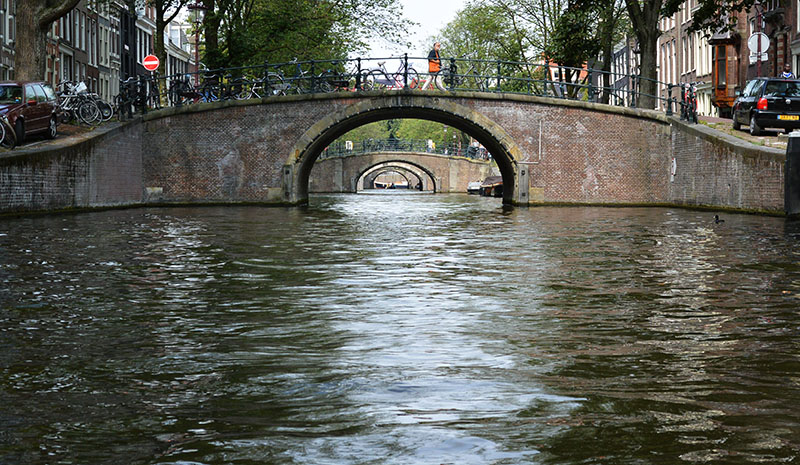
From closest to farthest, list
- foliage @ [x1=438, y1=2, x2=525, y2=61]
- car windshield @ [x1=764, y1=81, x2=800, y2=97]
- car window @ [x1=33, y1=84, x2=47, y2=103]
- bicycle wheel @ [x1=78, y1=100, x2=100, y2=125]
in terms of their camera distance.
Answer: car window @ [x1=33, y1=84, x2=47, y2=103] → car windshield @ [x1=764, y1=81, x2=800, y2=97] → bicycle wheel @ [x1=78, y1=100, x2=100, y2=125] → foliage @ [x1=438, y1=2, x2=525, y2=61]

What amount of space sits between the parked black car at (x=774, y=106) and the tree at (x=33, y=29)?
16.0m

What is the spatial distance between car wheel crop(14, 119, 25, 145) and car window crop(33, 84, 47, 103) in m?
0.86

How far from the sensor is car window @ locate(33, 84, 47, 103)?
24.8 meters

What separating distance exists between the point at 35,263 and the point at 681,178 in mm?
22308

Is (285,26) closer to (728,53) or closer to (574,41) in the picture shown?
(574,41)

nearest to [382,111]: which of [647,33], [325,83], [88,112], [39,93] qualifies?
[325,83]

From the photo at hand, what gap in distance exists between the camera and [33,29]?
25703 mm

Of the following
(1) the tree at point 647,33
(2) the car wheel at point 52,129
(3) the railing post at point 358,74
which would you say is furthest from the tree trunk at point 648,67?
(2) the car wheel at point 52,129

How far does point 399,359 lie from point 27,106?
20.3 meters

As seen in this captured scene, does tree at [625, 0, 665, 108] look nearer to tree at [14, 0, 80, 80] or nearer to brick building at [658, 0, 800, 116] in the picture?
brick building at [658, 0, 800, 116]

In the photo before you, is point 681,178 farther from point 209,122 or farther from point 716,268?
point 716,268

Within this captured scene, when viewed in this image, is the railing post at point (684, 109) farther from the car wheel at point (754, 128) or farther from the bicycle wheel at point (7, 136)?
the bicycle wheel at point (7, 136)

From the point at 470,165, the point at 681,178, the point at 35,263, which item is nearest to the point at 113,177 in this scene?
the point at 681,178

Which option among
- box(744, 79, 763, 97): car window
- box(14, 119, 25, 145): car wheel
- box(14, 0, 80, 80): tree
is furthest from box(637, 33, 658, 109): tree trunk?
box(14, 119, 25, 145): car wheel
